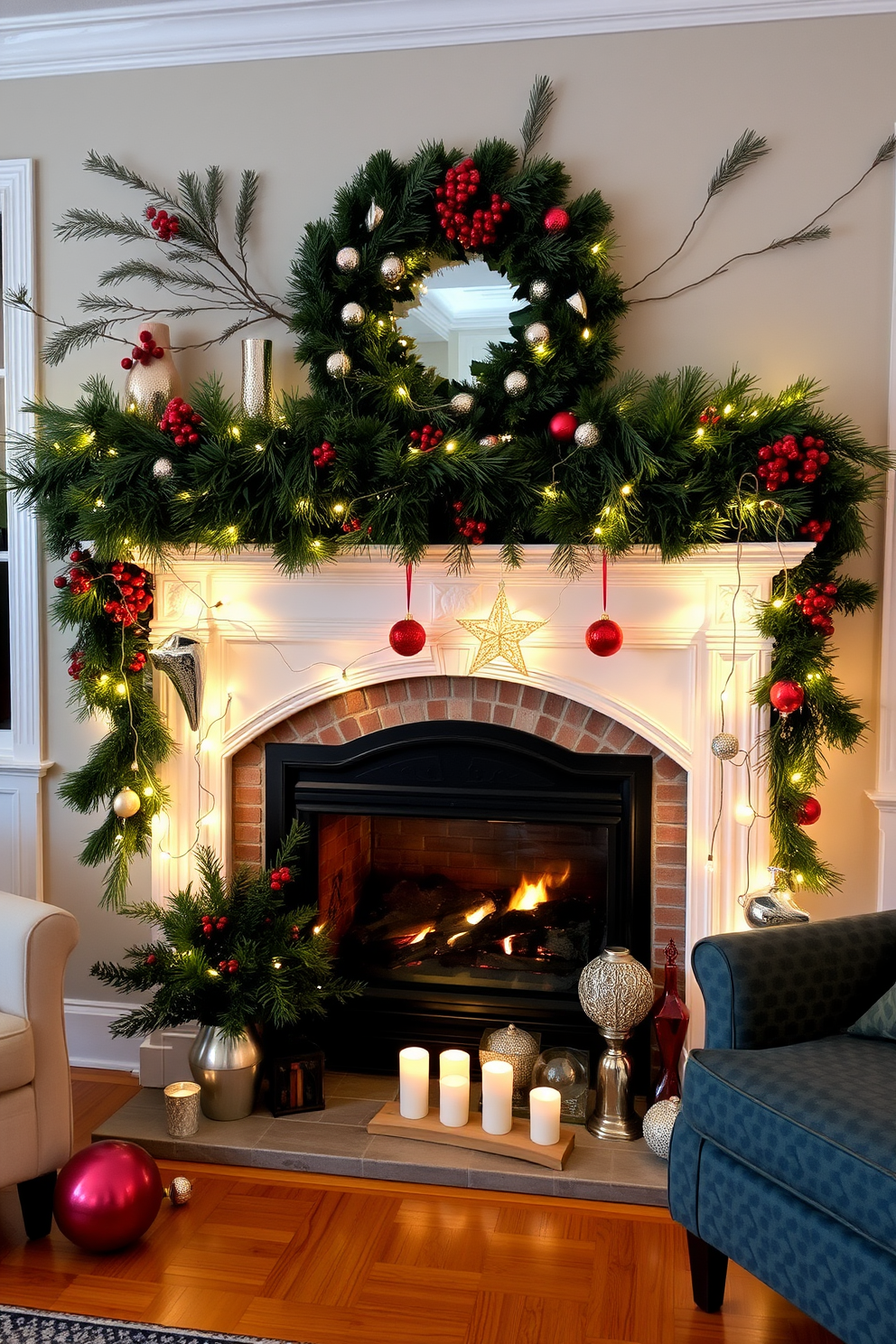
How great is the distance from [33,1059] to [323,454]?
137 centimetres

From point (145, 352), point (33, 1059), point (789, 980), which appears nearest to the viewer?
point (789, 980)

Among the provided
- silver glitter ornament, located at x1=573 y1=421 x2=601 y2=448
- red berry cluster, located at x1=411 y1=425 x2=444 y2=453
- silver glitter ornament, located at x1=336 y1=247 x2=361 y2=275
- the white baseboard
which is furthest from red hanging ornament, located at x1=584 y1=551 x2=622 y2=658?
the white baseboard

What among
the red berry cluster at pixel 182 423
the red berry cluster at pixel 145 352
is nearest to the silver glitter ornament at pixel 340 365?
the red berry cluster at pixel 182 423

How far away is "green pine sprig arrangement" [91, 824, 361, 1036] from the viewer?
2475mm

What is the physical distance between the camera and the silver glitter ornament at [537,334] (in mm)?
2461

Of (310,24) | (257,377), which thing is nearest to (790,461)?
(257,377)

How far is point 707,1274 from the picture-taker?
1.87 m

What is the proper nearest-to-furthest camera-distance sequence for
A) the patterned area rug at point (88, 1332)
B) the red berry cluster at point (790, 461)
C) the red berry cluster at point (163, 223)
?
the patterned area rug at point (88, 1332) < the red berry cluster at point (790, 461) < the red berry cluster at point (163, 223)

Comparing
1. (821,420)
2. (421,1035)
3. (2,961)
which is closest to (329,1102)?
(421,1035)

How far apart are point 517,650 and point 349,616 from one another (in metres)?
0.44

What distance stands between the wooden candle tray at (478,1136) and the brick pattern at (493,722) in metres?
0.49

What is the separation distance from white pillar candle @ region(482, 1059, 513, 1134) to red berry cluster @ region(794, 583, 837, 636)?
47.3 inches

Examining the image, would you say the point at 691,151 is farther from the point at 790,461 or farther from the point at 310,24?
the point at 310,24

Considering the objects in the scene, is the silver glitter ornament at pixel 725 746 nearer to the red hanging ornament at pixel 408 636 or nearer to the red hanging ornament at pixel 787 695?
the red hanging ornament at pixel 787 695
